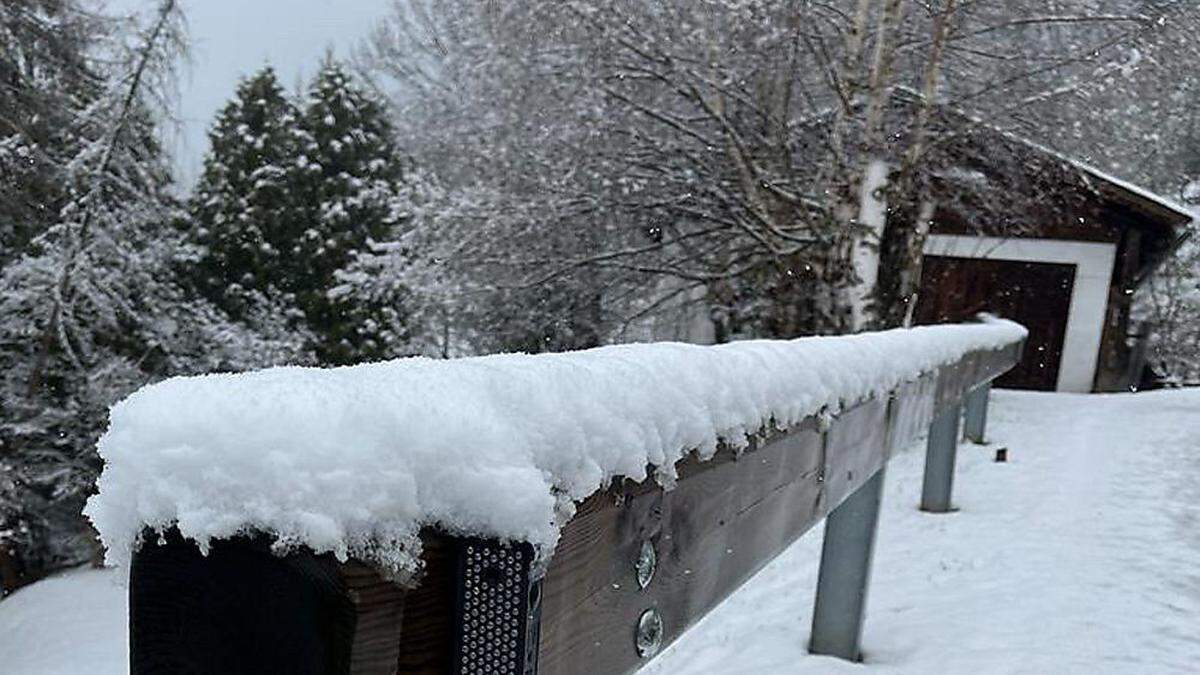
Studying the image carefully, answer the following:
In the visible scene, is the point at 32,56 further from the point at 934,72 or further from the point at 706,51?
the point at 934,72

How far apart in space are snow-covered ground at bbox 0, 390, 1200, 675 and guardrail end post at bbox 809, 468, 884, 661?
82mm

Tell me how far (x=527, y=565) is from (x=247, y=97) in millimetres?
20827

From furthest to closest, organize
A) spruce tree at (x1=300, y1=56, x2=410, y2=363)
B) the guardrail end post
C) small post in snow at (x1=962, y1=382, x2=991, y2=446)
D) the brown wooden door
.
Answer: spruce tree at (x1=300, y1=56, x2=410, y2=363)
the brown wooden door
small post in snow at (x1=962, y1=382, x2=991, y2=446)
the guardrail end post

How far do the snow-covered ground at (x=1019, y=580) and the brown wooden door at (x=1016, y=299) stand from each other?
27.1 feet

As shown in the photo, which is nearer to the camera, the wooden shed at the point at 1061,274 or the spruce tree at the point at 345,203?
the wooden shed at the point at 1061,274

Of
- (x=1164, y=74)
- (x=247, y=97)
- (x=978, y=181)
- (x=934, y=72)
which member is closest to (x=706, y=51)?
(x=934, y=72)

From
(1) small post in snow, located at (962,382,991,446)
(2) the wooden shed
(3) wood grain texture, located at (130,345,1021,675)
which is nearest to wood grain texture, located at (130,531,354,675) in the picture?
(3) wood grain texture, located at (130,345,1021,675)

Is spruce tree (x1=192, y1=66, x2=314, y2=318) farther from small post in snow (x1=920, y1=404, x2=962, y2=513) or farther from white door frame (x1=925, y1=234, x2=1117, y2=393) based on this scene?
small post in snow (x1=920, y1=404, x2=962, y2=513)

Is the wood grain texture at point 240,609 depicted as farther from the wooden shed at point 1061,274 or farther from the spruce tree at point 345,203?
the spruce tree at point 345,203

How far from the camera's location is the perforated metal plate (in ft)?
2.52

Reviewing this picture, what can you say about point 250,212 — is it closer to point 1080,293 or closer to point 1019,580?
point 1080,293

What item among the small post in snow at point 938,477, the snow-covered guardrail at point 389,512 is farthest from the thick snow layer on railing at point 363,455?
the small post in snow at point 938,477

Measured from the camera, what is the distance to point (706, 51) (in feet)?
36.0

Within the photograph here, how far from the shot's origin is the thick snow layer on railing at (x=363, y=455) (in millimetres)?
673
